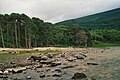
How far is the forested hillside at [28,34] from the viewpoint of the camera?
96.7 metres

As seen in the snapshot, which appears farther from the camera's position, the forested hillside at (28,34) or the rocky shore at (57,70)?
the forested hillside at (28,34)

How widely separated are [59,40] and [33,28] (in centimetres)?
4681

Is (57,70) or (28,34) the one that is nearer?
A: (57,70)

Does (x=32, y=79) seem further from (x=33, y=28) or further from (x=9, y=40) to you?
(x=33, y=28)

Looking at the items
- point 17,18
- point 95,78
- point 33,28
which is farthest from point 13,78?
point 33,28

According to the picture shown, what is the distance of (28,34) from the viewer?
106750mm

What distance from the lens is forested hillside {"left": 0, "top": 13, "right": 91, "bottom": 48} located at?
3807 inches

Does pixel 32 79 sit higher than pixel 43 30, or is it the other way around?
pixel 43 30

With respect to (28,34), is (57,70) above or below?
below

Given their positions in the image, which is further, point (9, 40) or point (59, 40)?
point (59, 40)

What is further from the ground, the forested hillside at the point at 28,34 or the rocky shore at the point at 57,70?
the forested hillside at the point at 28,34

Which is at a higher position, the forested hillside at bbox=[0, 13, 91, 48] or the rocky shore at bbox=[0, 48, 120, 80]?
the forested hillside at bbox=[0, 13, 91, 48]

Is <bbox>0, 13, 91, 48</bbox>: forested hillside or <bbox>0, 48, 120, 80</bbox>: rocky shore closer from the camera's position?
<bbox>0, 48, 120, 80</bbox>: rocky shore

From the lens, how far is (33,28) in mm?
123438
